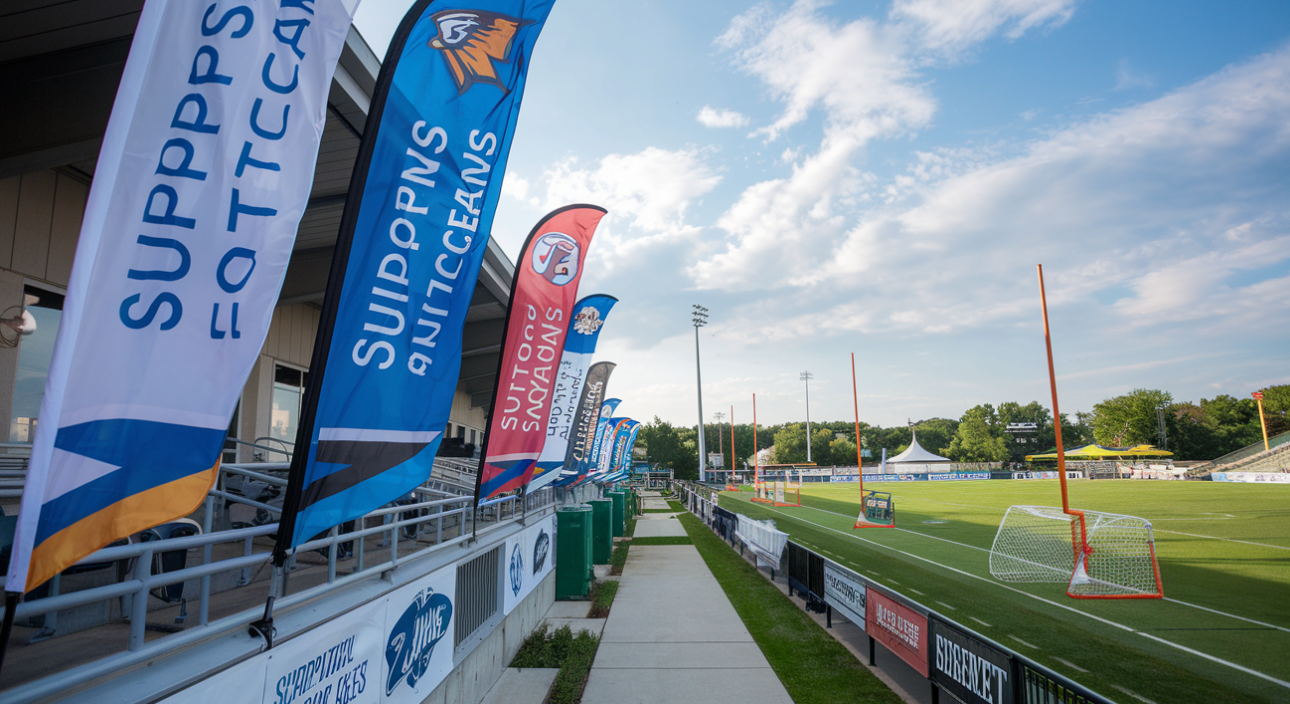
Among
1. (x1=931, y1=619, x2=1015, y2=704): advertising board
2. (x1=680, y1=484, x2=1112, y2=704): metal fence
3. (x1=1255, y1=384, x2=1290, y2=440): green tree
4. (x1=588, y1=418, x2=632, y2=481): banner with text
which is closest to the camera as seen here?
(x1=680, y1=484, x2=1112, y2=704): metal fence

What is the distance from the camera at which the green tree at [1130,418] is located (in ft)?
325

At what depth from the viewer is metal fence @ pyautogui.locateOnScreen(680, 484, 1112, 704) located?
16.8 ft

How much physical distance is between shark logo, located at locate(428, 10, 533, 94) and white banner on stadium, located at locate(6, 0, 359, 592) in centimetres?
152

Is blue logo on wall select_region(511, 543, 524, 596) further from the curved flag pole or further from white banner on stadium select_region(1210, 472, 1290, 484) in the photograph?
white banner on stadium select_region(1210, 472, 1290, 484)

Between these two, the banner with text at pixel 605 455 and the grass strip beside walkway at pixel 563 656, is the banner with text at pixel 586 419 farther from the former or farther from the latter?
the grass strip beside walkway at pixel 563 656

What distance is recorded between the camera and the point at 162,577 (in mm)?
2695

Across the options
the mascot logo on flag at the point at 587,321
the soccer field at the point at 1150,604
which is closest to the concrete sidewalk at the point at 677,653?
the soccer field at the point at 1150,604

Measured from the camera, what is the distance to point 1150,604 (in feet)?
40.8

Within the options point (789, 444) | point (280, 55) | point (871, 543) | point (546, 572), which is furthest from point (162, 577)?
point (789, 444)

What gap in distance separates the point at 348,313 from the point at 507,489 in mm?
4868

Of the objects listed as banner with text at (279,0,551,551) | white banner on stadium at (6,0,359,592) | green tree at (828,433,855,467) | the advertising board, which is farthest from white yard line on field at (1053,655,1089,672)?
green tree at (828,433,855,467)

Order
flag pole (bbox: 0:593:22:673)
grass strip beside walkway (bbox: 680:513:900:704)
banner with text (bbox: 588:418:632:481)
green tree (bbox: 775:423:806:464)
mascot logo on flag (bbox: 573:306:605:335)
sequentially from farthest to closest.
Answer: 1. green tree (bbox: 775:423:806:464)
2. banner with text (bbox: 588:418:632:481)
3. mascot logo on flag (bbox: 573:306:605:335)
4. grass strip beside walkway (bbox: 680:513:900:704)
5. flag pole (bbox: 0:593:22:673)

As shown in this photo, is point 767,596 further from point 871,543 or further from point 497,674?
point 871,543

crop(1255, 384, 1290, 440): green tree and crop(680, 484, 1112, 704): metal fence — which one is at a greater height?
crop(1255, 384, 1290, 440): green tree
